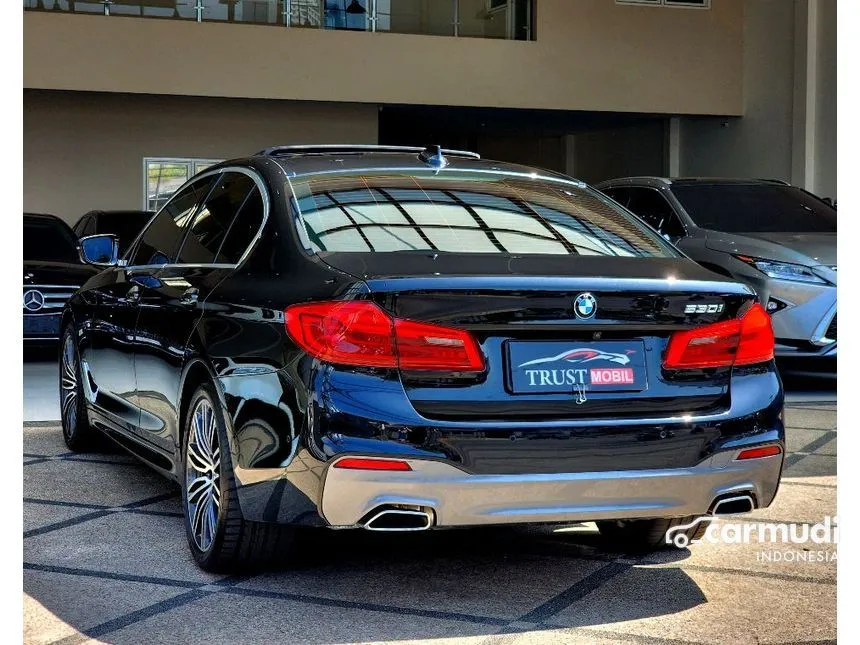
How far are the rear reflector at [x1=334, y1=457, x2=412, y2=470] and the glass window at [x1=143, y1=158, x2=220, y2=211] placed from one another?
18926 mm

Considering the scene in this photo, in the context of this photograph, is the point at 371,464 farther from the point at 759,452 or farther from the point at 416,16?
the point at 416,16

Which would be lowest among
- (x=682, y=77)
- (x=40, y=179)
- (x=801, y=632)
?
(x=801, y=632)

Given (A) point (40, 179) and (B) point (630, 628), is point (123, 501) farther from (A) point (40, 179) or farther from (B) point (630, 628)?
(A) point (40, 179)

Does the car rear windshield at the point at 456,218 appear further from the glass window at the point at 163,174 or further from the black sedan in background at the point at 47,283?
the glass window at the point at 163,174

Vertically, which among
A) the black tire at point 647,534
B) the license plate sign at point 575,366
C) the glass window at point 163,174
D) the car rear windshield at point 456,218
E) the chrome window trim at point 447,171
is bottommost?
the black tire at point 647,534

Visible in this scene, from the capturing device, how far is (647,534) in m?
5.35

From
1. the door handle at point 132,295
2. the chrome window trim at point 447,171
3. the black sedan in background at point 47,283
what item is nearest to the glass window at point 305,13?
the black sedan in background at point 47,283

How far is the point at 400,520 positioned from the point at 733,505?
3.73ft

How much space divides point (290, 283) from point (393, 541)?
1.40 m

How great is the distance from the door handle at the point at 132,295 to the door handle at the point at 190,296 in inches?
24.6

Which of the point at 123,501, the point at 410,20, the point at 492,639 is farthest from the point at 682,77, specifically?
the point at 492,639

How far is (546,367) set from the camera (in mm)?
4285

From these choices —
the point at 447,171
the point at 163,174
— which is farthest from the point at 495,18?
the point at 447,171

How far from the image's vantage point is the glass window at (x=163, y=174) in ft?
74.2
